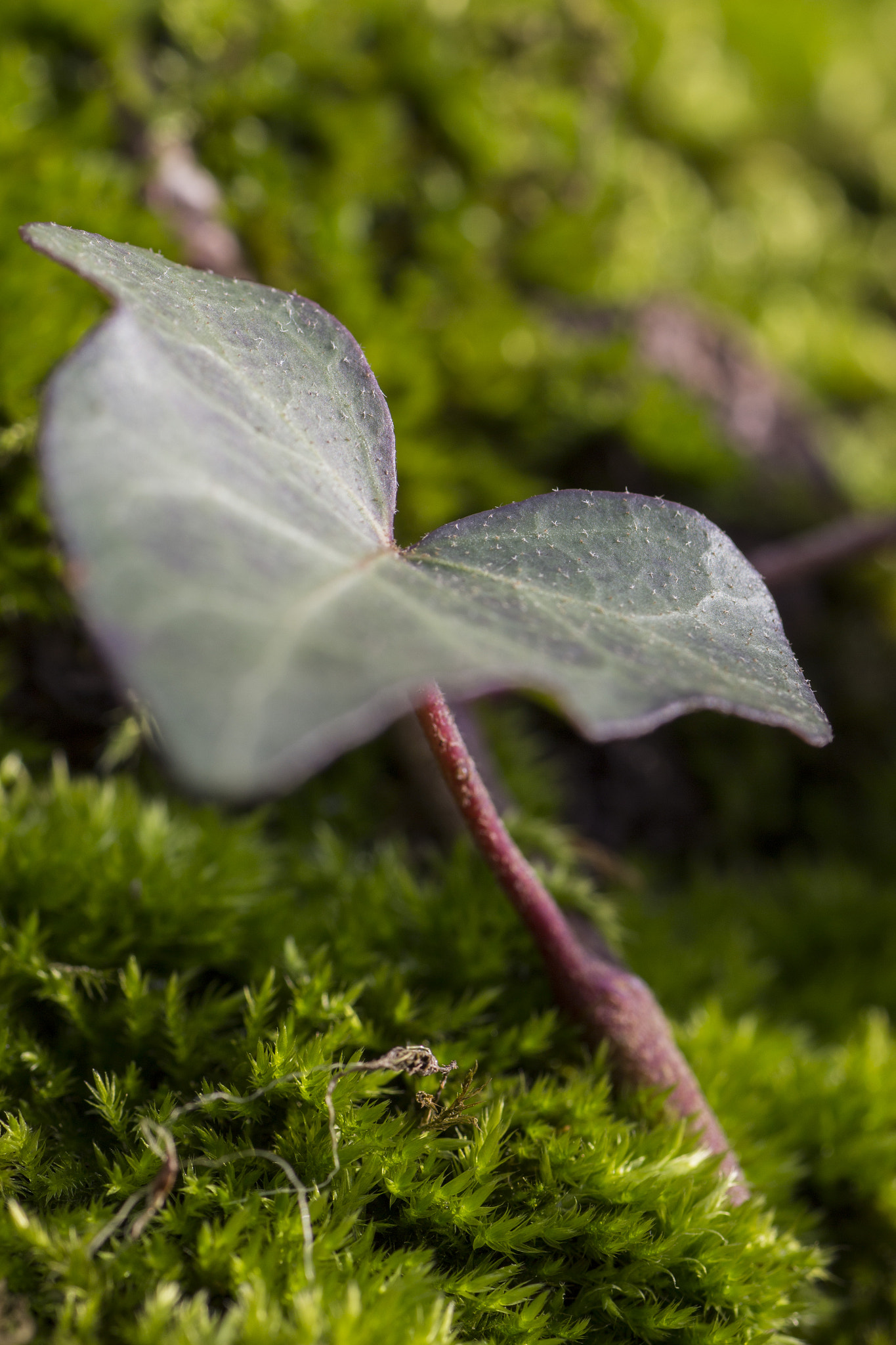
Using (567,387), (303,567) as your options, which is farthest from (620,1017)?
(567,387)

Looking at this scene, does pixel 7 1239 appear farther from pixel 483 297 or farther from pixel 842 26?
pixel 842 26

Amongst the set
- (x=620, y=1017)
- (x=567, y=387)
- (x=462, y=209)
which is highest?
(x=462, y=209)

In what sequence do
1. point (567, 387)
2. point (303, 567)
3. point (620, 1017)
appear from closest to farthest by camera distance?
1. point (303, 567)
2. point (620, 1017)
3. point (567, 387)

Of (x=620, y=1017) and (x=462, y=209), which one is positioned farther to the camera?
(x=462, y=209)

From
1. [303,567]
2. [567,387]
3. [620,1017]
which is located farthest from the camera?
[567,387]

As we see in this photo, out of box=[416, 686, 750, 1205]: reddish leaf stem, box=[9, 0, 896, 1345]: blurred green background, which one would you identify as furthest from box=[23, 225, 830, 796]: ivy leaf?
box=[9, 0, 896, 1345]: blurred green background

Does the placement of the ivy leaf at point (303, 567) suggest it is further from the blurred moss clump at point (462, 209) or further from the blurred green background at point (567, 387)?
the blurred green background at point (567, 387)

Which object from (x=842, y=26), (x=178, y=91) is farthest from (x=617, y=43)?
(x=842, y=26)

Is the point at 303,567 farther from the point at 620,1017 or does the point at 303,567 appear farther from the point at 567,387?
the point at 567,387

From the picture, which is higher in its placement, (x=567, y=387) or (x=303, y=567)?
(x=303, y=567)
